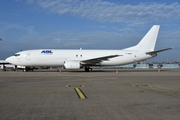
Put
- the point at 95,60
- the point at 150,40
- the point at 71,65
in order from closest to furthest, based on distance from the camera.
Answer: the point at 71,65
the point at 95,60
the point at 150,40

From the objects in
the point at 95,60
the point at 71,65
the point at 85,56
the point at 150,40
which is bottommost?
the point at 71,65

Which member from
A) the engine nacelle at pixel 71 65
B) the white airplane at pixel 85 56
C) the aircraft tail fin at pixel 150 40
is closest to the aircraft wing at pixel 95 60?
the white airplane at pixel 85 56

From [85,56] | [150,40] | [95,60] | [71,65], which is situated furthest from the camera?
[150,40]

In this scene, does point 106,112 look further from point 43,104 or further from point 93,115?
point 43,104

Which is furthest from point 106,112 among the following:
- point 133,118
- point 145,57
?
point 145,57

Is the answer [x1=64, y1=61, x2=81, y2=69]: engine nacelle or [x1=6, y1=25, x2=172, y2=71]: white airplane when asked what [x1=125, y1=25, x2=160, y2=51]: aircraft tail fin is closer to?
[x1=6, y1=25, x2=172, y2=71]: white airplane

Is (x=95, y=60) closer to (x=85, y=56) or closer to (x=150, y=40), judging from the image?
(x=85, y=56)

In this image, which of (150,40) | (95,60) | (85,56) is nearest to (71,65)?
(85,56)

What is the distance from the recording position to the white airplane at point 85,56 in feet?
111

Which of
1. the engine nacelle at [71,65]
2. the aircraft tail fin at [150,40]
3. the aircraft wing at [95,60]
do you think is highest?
the aircraft tail fin at [150,40]

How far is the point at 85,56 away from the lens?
34906mm

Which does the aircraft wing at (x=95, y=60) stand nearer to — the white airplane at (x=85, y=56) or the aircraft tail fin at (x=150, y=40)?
the white airplane at (x=85, y=56)

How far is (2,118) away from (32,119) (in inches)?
29.0

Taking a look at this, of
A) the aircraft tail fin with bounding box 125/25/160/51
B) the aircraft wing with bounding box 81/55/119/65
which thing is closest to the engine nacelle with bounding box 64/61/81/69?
the aircraft wing with bounding box 81/55/119/65
